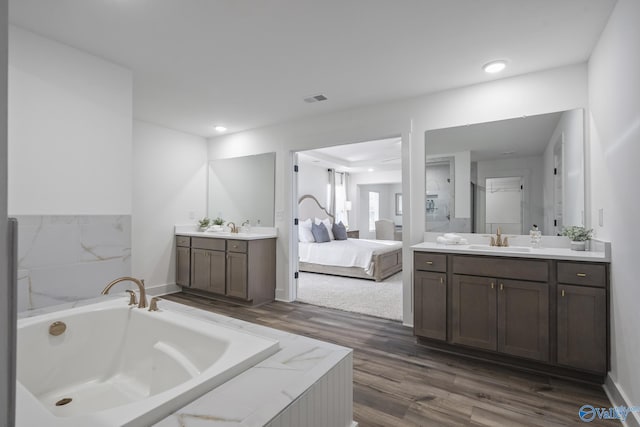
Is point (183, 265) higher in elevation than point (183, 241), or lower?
lower

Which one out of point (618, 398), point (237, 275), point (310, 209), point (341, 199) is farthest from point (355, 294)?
point (341, 199)

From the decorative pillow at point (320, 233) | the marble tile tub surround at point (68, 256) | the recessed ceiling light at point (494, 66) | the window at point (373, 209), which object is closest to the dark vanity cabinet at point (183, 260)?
the marble tile tub surround at point (68, 256)

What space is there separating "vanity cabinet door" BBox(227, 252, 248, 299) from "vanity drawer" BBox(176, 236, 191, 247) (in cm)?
84

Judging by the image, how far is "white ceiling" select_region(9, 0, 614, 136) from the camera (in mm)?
1999

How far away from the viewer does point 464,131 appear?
315 centimetres

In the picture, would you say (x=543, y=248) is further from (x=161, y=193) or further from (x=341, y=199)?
(x=341, y=199)

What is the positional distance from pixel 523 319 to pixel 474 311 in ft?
1.09

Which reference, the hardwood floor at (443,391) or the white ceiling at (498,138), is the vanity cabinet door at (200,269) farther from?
the white ceiling at (498,138)

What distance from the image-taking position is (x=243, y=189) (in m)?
4.76

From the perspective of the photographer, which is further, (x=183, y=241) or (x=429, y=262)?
(x=183, y=241)

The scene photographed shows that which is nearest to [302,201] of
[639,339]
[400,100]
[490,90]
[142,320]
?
[400,100]

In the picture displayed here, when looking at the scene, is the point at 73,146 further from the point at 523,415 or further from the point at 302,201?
the point at 302,201

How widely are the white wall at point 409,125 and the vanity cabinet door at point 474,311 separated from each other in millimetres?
746

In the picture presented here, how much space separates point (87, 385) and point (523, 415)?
102 inches
